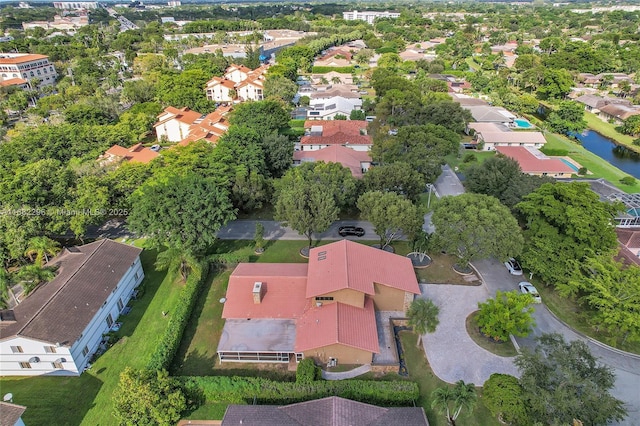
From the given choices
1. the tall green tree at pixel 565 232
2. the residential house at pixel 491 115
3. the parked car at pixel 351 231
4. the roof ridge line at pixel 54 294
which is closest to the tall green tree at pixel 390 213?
the parked car at pixel 351 231

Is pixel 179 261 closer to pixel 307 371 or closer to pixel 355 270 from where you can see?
pixel 355 270

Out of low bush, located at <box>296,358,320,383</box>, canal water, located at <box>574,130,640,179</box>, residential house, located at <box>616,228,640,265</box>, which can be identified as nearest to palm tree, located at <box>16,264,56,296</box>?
low bush, located at <box>296,358,320,383</box>

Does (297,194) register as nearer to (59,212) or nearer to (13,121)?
(59,212)

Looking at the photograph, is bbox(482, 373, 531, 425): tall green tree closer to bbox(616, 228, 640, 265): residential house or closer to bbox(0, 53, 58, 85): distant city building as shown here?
bbox(616, 228, 640, 265): residential house

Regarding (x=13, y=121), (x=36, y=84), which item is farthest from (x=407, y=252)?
(x=36, y=84)

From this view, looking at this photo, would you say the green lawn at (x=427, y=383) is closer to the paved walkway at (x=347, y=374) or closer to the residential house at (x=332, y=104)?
the paved walkway at (x=347, y=374)
